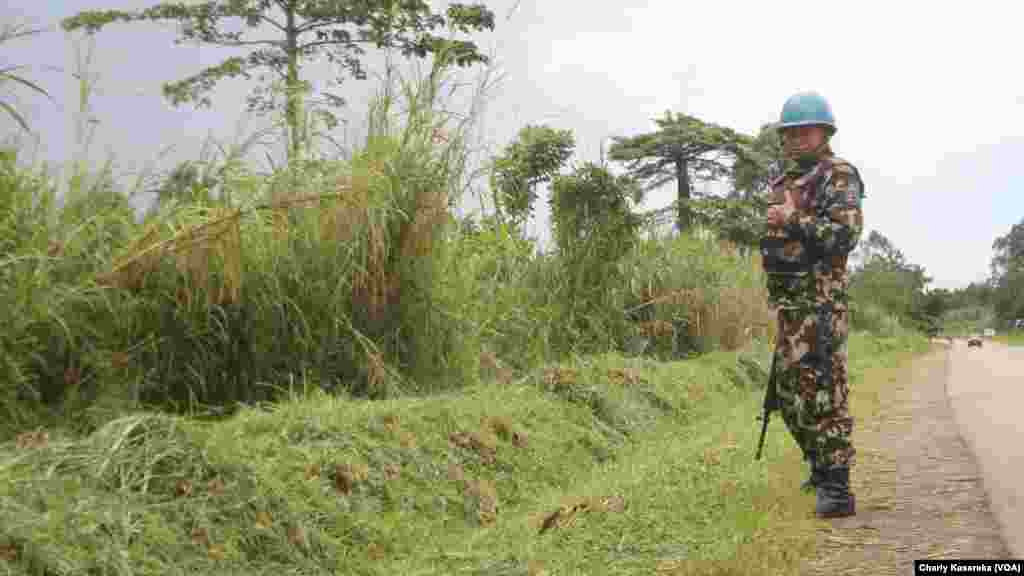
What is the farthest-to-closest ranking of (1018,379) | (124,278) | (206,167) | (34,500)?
(1018,379) < (206,167) < (124,278) < (34,500)

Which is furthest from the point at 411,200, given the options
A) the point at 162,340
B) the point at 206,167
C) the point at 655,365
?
the point at 655,365

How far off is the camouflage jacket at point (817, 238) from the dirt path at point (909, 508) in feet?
3.22

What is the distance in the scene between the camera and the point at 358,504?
4.25 meters

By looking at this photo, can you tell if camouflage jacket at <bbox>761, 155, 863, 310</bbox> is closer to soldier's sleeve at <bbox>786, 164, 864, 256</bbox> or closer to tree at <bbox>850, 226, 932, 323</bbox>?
soldier's sleeve at <bbox>786, 164, 864, 256</bbox>

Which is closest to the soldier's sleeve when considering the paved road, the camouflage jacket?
the camouflage jacket

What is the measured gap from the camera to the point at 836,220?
4477 millimetres

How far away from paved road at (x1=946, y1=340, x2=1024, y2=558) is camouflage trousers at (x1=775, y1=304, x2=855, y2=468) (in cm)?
72

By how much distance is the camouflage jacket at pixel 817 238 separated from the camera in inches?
176

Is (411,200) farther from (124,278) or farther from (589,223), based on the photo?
(589,223)

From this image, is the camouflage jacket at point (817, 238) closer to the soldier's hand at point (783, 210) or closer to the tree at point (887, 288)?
the soldier's hand at point (783, 210)

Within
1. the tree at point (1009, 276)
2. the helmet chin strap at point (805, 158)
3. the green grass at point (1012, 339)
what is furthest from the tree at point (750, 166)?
the tree at point (1009, 276)

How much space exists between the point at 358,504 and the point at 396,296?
1.89 meters

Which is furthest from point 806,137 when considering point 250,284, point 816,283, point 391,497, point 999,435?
point 999,435

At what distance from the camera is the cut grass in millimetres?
3203
